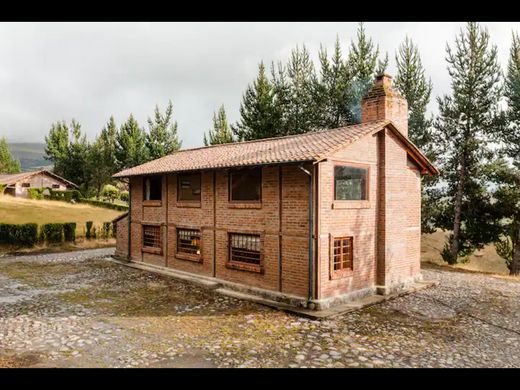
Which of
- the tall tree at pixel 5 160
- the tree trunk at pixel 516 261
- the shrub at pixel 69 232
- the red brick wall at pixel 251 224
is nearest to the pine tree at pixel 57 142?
the tall tree at pixel 5 160

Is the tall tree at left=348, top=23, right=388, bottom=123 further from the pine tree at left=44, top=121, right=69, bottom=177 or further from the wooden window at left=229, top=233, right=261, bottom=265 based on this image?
the pine tree at left=44, top=121, right=69, bottom=177

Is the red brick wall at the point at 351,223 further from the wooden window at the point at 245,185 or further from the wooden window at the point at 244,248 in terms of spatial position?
the wooden window at the point at 244,248

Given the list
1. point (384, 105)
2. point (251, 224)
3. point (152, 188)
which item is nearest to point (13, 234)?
point (152, 188)

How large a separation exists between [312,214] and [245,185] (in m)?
3.59

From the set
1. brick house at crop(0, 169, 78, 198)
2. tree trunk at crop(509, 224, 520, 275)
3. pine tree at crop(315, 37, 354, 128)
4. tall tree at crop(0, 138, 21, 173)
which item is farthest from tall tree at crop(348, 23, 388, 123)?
tall tree at crop(0, 138, 21, 173)

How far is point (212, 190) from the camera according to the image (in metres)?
16.0

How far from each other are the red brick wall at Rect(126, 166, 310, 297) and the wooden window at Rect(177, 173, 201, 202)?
0.28m

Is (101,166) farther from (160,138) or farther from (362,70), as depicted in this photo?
(362,70)

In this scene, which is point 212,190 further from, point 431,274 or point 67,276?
point 431,274

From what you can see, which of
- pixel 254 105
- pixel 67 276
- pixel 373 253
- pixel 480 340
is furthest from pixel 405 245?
pixel 254 105

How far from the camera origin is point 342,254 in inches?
520

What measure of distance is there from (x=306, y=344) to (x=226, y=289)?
6.11 m

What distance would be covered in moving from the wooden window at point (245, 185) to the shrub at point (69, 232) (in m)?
17.5

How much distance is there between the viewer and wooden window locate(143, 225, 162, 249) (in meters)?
19.3
